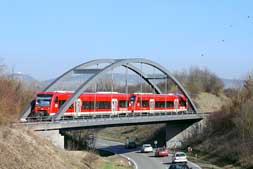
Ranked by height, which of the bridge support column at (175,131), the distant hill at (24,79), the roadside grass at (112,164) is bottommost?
the roadside grass at (112,164)

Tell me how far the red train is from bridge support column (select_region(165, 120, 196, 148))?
89.5 inches

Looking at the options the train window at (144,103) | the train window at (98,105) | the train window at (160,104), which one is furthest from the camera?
the train window at (160,104)

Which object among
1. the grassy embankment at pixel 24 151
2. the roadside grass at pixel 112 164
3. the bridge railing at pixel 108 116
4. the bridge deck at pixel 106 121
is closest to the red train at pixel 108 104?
the bridge railing at pixel 108 116

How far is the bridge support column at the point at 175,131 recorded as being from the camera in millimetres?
79562

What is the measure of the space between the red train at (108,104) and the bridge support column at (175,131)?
7.46ft

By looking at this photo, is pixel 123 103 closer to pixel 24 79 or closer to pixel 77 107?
pixel 77 107

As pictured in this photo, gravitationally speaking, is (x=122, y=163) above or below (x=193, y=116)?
below

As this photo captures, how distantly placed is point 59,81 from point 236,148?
77.4ft

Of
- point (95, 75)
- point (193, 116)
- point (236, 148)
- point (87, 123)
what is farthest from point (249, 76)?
point (87, 123)

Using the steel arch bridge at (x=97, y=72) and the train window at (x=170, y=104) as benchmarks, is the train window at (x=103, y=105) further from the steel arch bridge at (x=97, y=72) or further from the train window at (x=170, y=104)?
the train window at (x=170, y=104)

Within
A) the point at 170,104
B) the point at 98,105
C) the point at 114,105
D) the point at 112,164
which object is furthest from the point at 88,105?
the point at 170,104

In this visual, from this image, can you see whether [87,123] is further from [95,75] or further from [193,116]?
[193,116]

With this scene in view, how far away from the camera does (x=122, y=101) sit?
2579 inches

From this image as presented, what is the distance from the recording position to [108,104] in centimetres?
6178
